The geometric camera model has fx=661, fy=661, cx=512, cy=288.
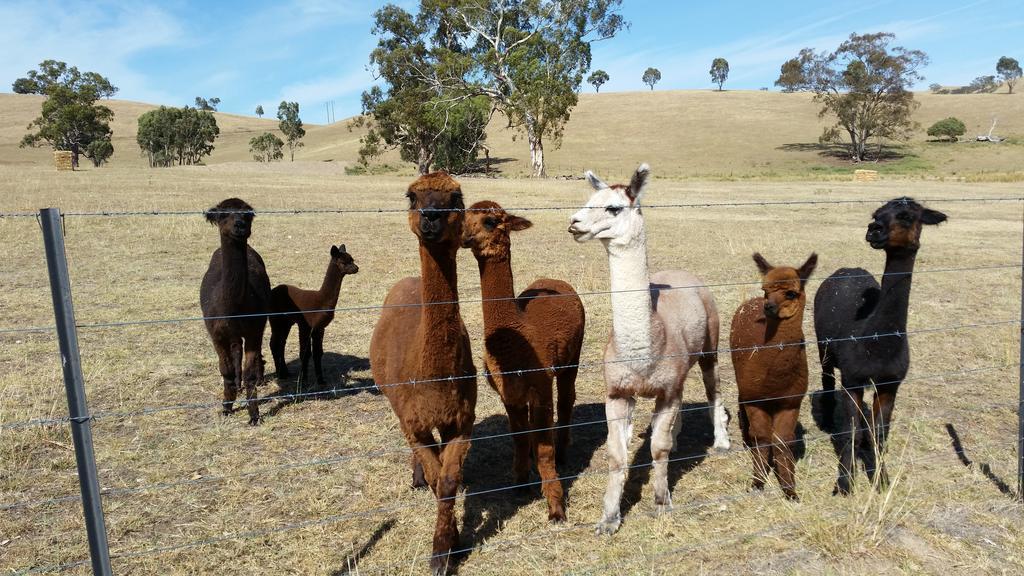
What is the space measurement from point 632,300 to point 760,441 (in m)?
1.44

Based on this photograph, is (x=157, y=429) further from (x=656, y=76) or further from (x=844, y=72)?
(x=656, y=76)

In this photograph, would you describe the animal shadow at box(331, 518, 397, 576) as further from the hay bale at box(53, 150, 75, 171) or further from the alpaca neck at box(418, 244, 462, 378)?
the hay bale at box(53, 150, 75, 171)

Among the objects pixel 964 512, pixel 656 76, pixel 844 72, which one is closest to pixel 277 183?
pixel 964 512

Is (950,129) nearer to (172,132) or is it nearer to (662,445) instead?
(662,445)

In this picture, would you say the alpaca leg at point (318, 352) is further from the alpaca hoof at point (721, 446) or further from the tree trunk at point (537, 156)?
the tree trunk at point (537, 156)

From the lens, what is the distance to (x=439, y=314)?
3656 millimetres

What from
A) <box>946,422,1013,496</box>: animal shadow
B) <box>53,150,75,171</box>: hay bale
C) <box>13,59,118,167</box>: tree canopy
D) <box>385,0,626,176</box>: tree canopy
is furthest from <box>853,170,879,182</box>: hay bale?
<box>13,59,118,167</box>: tree canopy

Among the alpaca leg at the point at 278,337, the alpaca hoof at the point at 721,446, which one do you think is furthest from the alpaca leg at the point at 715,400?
the alpaca leg at the point at 278,337

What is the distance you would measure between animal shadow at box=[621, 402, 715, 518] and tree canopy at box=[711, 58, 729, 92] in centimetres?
14267

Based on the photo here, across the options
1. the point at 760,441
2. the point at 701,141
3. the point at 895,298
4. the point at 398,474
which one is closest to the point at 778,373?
the point at 760,441

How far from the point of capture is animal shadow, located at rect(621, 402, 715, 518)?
4.74 meters

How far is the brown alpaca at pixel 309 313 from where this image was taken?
714 centimetres

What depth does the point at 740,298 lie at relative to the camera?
10.3 metres

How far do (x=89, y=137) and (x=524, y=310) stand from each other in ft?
230
